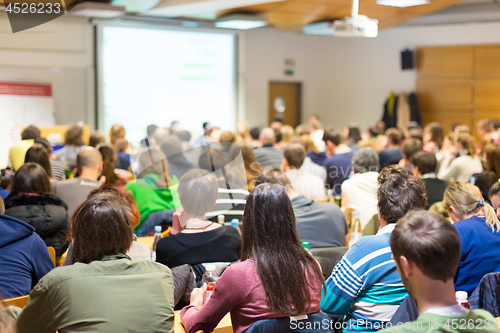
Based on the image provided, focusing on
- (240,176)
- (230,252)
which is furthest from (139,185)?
(230,252)

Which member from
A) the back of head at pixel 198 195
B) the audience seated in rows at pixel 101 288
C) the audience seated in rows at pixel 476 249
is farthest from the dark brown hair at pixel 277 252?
the audience seated in rows at pixel 476 249

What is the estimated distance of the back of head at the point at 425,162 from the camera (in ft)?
→ 14.2

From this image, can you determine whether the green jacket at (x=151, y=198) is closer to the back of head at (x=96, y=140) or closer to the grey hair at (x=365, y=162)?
the grey hair at (x=365, y=162)

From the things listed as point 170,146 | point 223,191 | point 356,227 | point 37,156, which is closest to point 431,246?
point 223,191

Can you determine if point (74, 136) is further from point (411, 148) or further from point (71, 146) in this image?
point (411, 148)

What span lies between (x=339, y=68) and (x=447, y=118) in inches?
125

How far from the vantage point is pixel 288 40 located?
12695 mm

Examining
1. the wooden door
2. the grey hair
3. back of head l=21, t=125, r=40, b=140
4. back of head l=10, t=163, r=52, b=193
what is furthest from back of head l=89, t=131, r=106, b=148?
the wooden door

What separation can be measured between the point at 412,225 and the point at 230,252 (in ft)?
4.22

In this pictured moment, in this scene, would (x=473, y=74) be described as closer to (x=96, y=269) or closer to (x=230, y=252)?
(x=230, y=252)

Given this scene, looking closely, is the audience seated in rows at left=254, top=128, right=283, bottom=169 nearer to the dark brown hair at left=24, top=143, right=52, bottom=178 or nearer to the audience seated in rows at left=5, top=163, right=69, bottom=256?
the dark brown hair at left=24, top=143, right=52, bottom=178

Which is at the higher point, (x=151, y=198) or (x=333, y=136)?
(x=333, y=136)

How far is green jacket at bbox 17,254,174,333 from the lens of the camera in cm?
162

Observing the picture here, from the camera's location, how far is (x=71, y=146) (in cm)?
616
